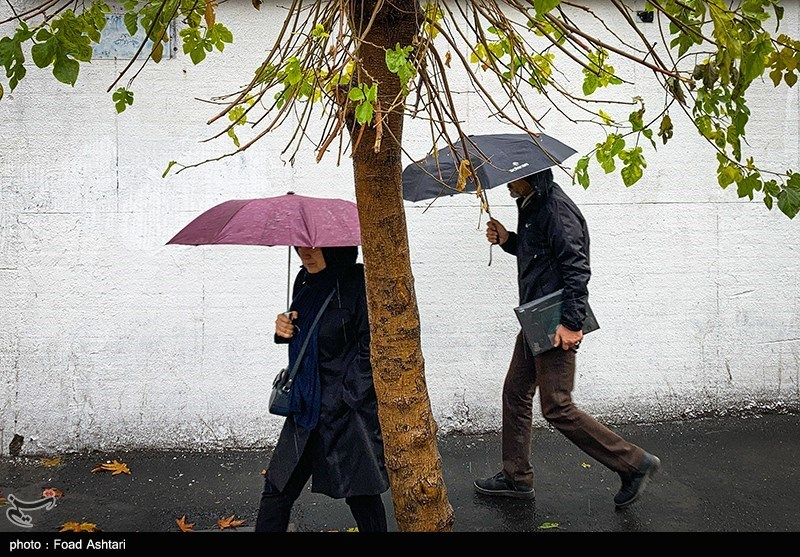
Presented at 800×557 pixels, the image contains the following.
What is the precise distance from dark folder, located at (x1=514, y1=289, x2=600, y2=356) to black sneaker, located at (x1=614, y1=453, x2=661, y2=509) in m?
0.83

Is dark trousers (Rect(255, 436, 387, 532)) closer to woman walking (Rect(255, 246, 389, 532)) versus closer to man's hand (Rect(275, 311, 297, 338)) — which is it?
woman walking (Rect(255, 246, 389, 532))

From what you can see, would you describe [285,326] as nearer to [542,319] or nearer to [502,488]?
[542,319]

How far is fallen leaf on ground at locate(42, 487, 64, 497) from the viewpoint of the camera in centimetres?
499

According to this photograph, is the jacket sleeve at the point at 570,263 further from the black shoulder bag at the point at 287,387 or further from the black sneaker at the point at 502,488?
the black shoulder bag at the point at 287,387

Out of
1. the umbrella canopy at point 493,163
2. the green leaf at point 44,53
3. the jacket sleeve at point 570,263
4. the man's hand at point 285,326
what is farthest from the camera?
the jacket sleeve at point 570,263

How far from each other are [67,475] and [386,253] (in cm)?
341

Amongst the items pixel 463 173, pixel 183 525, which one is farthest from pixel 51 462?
pixel 463 173

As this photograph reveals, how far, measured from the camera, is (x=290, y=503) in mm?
3799

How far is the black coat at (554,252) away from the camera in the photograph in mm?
4441

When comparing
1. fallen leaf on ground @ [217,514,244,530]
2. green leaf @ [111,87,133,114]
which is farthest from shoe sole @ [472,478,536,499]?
green leaf @ [111,87,133,114]

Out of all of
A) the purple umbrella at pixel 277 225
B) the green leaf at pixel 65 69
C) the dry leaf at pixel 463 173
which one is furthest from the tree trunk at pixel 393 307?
the green leaf at pixel 65 69

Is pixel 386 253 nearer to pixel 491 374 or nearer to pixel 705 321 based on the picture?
pixel 491 374

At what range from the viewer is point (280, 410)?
3766 mm

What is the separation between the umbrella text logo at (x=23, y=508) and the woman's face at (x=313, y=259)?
2.17 m
